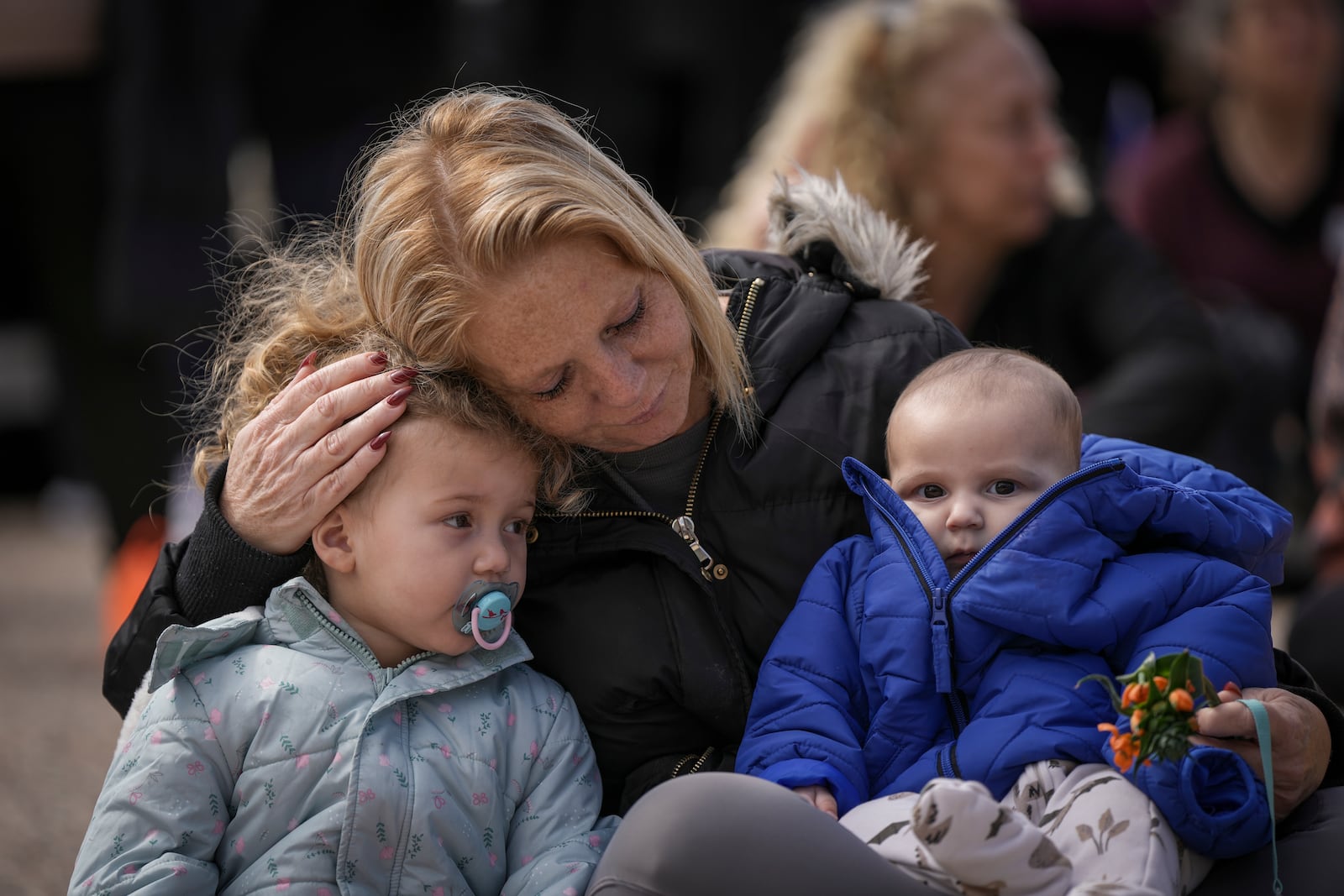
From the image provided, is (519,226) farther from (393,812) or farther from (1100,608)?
(1100,608)

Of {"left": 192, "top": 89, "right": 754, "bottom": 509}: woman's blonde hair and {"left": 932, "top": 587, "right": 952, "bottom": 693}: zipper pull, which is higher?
{"left": 192, "top": 89, "right": 754, "bottom": 509}: woman's blonde hair

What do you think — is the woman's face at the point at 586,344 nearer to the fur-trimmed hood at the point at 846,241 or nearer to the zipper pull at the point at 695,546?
the zipper pull at the point at 695,546

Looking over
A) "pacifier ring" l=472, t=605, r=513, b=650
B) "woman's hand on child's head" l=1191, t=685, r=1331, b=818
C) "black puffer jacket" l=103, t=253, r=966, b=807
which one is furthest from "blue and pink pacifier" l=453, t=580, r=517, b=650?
"woman's hand on child's head" l=1191, t=685, r=1331, b=818

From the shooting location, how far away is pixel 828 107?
3643 mm

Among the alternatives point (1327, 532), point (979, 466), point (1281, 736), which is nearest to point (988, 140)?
point (1327, 532)

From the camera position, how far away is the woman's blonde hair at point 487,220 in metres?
1.90

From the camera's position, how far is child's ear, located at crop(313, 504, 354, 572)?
1941 millimetres

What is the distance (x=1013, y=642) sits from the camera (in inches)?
73.2

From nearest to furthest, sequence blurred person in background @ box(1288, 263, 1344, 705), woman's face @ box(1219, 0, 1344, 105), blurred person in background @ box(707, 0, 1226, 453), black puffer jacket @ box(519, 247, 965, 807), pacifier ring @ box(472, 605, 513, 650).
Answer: pacifier ring @ box(472, 605, 513, 650) → black puffer jacket @ box(519, 247, 965, 807) → blurred person in background @ box(1288, 263, 1344, 705) → blurred person in background @ box(707, 0, 1226, 453) → woman's face @ box(1219, 0, 1344, 105)

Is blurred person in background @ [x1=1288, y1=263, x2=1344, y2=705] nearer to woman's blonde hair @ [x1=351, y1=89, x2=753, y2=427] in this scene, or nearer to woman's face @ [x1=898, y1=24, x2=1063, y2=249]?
woman's face @ [x1=898, y1=24, x2=1063, y2=249]

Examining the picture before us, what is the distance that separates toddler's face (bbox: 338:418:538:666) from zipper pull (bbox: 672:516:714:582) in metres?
0.22

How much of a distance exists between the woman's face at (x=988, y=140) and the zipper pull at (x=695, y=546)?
1842 millimetres

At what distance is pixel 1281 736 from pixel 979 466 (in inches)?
18.6

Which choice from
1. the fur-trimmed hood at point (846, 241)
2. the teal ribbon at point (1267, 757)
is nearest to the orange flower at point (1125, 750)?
the teal ribbon at point (1267, 757)
